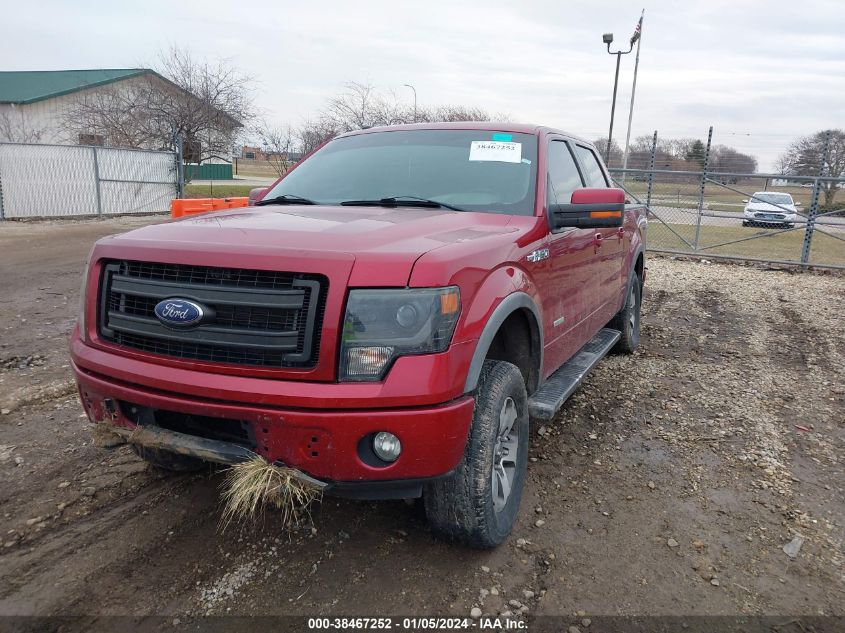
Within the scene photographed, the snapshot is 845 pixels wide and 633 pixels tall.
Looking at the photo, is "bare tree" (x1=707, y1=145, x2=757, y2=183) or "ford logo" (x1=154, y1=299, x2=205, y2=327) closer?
"ford logo" (x1=154, y1=299, x2=205, y2=327)

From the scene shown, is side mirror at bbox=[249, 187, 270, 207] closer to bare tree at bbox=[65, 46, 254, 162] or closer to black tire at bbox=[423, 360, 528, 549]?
black tire at bbox=[423, 360, 528, 549]

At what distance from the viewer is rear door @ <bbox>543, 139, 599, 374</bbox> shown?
3.34m

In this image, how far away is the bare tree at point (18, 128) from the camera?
96.1ft

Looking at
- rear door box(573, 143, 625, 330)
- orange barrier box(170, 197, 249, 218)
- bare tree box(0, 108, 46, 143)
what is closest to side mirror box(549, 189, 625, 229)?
rear door box(573, 143, 625, 330)

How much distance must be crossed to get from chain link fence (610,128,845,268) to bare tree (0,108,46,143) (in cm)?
2769

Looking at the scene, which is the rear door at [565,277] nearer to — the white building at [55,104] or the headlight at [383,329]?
the headlight at [383,329]

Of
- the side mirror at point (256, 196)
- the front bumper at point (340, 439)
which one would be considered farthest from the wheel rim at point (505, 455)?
the side mirror at point (256, 196)

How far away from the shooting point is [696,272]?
11.9m

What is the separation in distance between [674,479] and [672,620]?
1257mm

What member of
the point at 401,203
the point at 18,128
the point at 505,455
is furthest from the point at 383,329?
the point at 18,128

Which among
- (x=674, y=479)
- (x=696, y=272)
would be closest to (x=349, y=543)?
(x=674, y=479)

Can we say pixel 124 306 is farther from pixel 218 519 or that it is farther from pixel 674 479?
pixel 674 479

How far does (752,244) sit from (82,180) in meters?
18.1

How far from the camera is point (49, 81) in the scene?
32812mm
